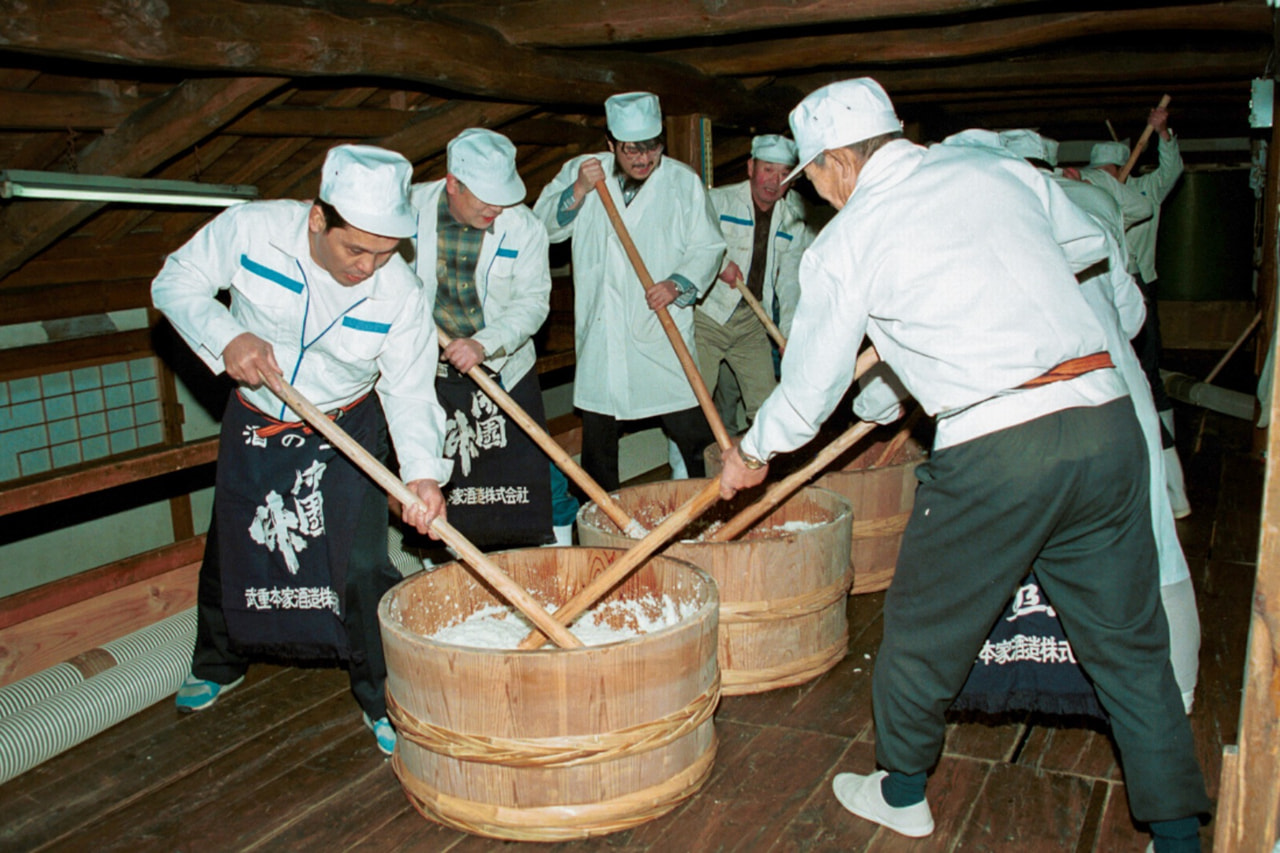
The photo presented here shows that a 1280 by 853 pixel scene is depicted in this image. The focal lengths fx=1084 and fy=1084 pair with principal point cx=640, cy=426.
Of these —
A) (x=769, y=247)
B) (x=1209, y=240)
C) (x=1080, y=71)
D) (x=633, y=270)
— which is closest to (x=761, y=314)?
(x=633, y=270)

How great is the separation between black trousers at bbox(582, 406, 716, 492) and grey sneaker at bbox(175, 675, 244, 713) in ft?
5.17

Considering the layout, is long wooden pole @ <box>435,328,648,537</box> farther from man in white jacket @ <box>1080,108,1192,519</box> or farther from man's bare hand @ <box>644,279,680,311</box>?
man in white jacket @ <box>1080,108,1192,519</box>

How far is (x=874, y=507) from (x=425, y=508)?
1.85m

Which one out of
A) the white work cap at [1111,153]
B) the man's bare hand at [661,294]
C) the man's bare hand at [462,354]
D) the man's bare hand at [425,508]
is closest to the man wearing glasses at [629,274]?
the man's bare hand at [661,294]

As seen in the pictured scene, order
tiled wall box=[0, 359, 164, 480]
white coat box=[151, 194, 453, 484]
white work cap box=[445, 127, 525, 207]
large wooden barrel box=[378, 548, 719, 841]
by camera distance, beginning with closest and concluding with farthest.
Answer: large wooden barrel box=[378, 548, 719, 841]
white coat box=[151, 194, 453, 484]
white work cap box=[445, 127, 525, 207]
tiled wall box=[0, 359, 164, 480]

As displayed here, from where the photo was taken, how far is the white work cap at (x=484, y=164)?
11.3 feet

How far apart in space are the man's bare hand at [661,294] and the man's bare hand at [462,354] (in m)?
0.75

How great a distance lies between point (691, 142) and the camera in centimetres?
547

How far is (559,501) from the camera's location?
Answer: 4375mm

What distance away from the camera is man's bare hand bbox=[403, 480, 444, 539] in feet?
8.75

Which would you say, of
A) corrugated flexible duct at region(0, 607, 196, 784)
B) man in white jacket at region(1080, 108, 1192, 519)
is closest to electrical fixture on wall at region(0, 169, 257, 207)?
corrugated flexible duct at region(0, 607, 196, 784)

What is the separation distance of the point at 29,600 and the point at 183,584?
544 mm

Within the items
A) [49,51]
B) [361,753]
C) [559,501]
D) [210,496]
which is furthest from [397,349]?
[210,496]

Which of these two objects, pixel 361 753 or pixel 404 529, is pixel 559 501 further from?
pixel 361 753
